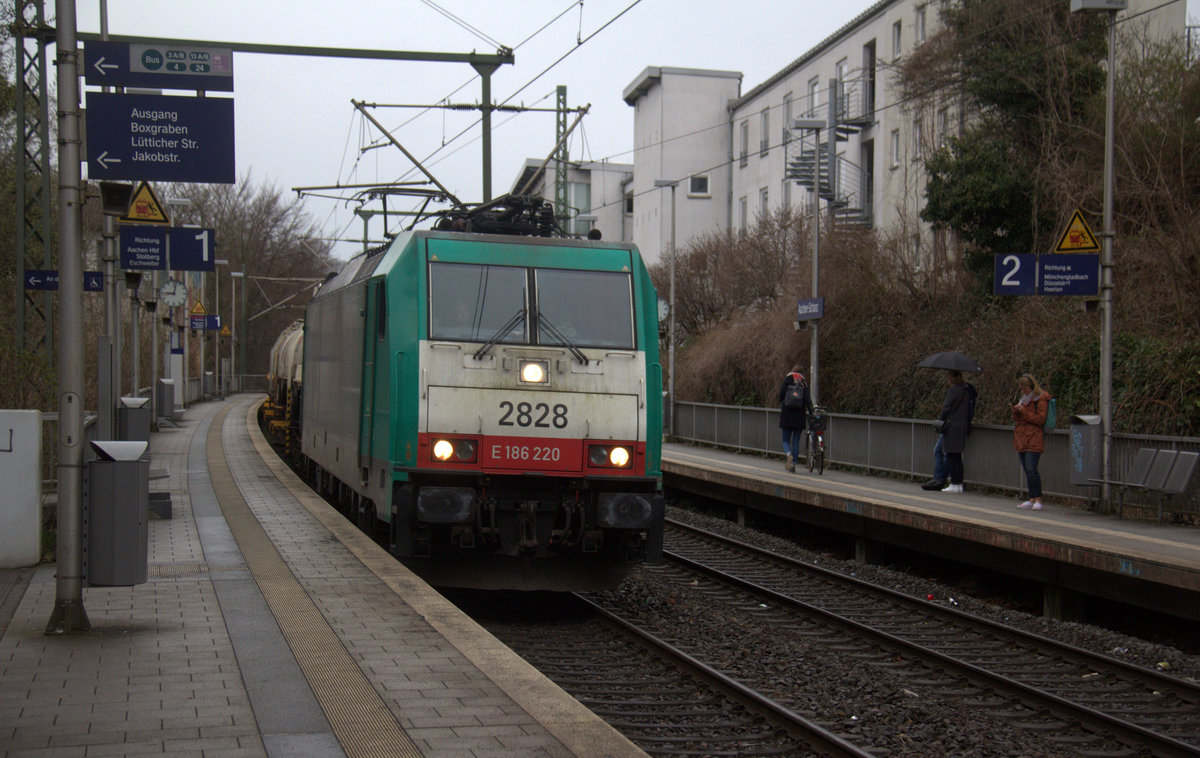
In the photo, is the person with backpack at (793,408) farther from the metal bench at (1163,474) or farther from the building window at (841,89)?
the building window at (841,89)

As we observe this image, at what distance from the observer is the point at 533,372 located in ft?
33.0

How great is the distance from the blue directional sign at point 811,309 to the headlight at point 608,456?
1252 centimetres

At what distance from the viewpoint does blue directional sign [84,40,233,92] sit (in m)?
11.0

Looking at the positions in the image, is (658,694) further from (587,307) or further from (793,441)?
(793,441)

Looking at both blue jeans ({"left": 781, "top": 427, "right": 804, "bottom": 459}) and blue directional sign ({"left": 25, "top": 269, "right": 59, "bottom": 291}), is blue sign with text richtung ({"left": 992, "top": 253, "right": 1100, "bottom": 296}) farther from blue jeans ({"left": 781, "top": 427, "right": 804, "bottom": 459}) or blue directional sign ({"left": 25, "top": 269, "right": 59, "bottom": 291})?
blue directional sign ({"left": 25, "top": 269, "right": 59, "bottom": 291})

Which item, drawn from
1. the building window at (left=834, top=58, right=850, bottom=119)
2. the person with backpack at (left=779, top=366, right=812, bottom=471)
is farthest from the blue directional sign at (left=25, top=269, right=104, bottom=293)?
the building window at (left=834, top=58, right=850, bottom=119)

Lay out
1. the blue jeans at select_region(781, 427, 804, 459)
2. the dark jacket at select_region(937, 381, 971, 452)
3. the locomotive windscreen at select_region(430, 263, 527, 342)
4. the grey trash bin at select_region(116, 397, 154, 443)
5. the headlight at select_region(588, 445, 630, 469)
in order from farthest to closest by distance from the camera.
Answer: the blue jeans at select_region(781, 427, 804, 459) < the dark jacket at select_region(937, 381, 971, 452) < the grey trash bin at select_region(116, 397, 154, 443) < the locomotive windscreen at select_region(430, 263, 527, 342) < the headlight at select_region(588, 445, 630, 469)

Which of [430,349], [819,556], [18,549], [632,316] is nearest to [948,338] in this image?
[819,556]

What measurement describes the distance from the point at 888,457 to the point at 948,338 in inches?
148

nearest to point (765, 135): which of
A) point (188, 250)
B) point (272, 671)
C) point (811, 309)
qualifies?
point (811, 309)

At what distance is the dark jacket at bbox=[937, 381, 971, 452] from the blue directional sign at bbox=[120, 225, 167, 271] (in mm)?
10510

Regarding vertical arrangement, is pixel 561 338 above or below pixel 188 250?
below

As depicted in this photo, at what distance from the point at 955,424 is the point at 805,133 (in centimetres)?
2197

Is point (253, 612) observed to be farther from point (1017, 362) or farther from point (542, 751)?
point (1017, 362)
